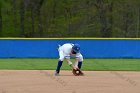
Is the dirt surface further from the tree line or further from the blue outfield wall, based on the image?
the tree line

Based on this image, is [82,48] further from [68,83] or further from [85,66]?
[68,83]

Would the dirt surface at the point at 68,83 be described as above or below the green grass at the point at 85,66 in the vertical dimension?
above

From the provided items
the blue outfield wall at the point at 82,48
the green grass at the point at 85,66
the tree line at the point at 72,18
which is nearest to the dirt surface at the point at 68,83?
the green grass at the point at 85,66

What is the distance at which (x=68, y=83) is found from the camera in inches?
599

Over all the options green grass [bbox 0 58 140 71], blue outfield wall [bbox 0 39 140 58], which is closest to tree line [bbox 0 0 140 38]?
blue outfield wall [bbox 0 39 140 58]

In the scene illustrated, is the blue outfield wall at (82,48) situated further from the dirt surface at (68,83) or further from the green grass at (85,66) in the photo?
the dirt surface at (68,83)

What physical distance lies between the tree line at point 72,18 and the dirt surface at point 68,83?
2974 centimetres

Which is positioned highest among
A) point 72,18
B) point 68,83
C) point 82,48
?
point 68,83

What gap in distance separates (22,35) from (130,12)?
11.3 m

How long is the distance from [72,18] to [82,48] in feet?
66.8

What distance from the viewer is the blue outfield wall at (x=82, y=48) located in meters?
29.6

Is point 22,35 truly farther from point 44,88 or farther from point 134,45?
point 44,88

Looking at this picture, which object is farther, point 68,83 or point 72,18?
point 72,18

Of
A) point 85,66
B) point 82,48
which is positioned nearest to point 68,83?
point 85,66
